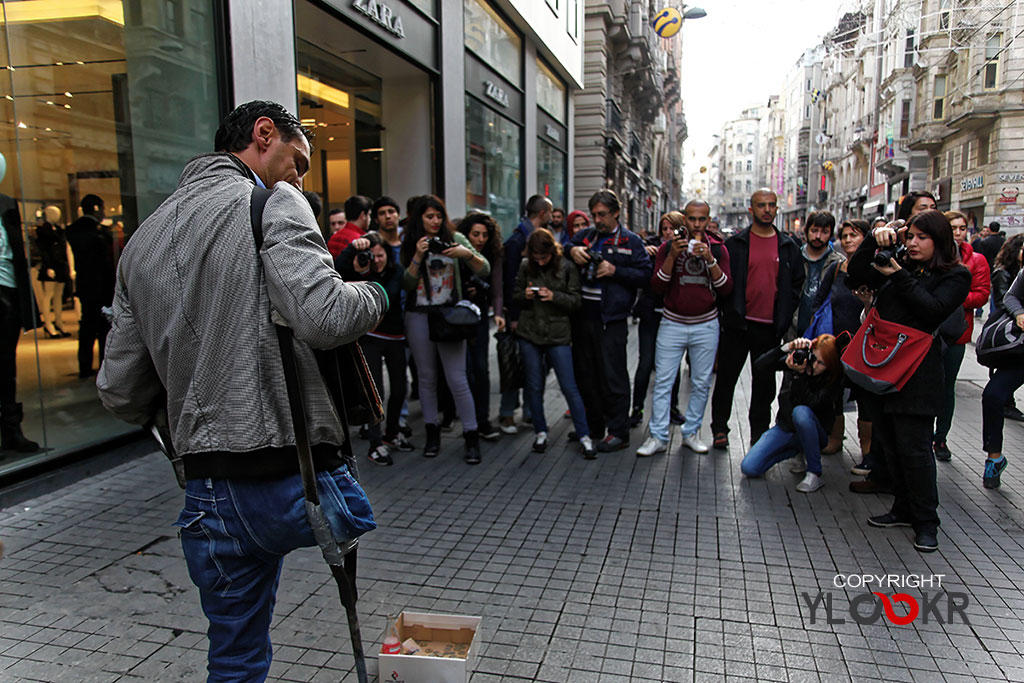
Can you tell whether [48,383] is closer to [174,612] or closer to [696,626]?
[174,612]

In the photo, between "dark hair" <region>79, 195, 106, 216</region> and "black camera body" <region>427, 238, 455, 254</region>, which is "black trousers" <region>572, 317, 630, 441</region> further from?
"dark hair" <region>79, 195, 106, 216</region>

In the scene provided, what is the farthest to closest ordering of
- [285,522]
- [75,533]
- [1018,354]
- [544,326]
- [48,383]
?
[544,326]
[48,383]
[1018,354]
[75,533]
[285,522]

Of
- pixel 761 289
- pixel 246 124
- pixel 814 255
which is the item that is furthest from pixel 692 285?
pixel 246 124

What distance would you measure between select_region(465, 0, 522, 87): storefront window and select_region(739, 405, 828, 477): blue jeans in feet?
31.3

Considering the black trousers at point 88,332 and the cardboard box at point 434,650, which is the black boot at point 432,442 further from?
the cardboard box at point 434,650

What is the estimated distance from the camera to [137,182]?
6188 millimetres

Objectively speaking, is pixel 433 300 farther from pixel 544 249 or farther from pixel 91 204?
pixel 91 204

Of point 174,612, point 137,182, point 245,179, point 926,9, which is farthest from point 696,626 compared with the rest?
point 926,9

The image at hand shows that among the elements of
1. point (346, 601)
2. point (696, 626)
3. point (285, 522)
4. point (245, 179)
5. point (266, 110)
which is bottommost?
point (696, 626)

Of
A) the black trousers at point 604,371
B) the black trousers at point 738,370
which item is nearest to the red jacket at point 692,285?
the black trousers at point 738,370

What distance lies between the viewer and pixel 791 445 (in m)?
5.38

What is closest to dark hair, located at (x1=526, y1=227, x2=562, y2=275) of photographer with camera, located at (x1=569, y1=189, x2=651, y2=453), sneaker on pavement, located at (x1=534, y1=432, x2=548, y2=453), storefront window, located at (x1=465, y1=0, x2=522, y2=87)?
photographer with camera, located at (x1=569, y1=189, x2=651, y2=453)

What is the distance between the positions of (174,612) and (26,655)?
1.95 feet

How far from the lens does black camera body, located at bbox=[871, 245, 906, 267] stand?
13.2 ft
